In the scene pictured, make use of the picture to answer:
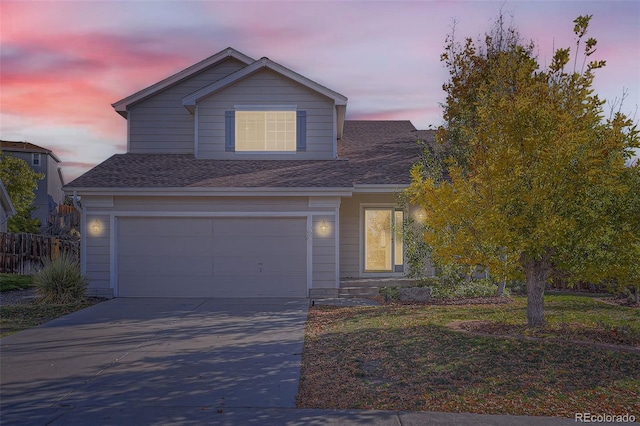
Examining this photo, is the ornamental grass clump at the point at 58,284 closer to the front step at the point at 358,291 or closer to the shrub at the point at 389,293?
the front step at the point at 358,291

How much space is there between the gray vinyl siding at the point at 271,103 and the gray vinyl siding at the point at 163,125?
54.2 inches

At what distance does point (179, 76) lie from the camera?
18.2 m

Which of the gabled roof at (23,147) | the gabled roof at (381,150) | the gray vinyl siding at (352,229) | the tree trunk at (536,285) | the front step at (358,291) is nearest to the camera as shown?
the tree trunk at (536,285)

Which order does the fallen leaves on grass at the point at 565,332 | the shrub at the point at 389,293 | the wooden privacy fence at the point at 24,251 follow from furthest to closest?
the wooden privacy fence at the point at 24,251
the shrub at the point at 389,293
the fallen leaves on grass at the point at 565,332

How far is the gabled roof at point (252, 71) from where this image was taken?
→ 16.9 meters

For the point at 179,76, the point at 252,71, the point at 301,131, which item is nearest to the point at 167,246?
the point at 301,131

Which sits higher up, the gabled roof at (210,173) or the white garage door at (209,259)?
the gabled roof at (210,173)

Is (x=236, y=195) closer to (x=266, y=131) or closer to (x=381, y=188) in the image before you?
(x=266, y=131)

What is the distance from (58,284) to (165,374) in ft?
25.8

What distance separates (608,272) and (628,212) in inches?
39.4

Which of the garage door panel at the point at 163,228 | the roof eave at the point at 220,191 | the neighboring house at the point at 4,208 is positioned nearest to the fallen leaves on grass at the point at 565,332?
the roof eave at the point at 220,191

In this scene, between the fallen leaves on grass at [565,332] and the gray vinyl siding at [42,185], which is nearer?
the fallen leaves on grass at [565,332]

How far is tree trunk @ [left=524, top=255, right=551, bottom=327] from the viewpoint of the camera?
945 centimetres

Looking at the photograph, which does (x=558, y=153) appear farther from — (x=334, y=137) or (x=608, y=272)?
(x=334, y=137)
